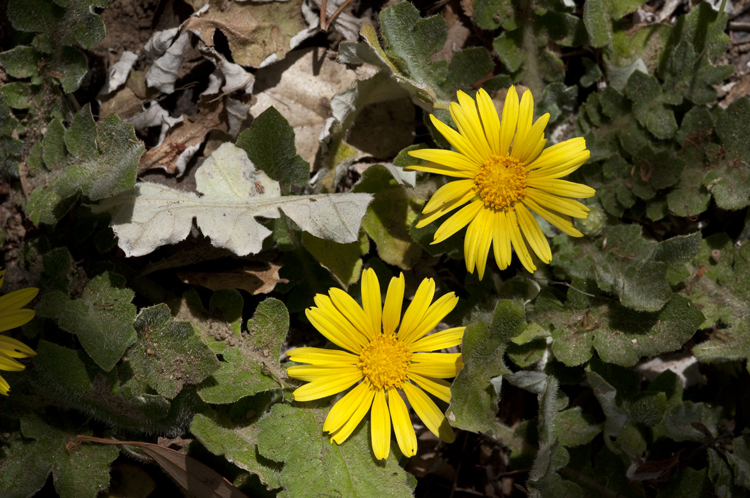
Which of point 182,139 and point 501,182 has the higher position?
point 501,182

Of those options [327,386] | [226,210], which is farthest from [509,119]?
[327,386]

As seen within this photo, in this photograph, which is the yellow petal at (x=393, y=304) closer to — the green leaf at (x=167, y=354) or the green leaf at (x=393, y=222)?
the green leaf at (x=393, y=222)

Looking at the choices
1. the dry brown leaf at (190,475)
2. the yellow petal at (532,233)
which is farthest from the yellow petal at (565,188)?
the dry brown leaf at (190,475)

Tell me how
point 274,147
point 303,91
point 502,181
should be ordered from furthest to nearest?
point 303,91, point 274,147, point 502,181

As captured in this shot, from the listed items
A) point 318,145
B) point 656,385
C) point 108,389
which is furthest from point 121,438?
point 656,385

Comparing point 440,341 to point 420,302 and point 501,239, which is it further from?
point 501,239

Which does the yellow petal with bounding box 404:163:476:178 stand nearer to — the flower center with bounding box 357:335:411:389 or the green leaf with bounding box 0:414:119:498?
the flower center with bounding box 357:335:411:389

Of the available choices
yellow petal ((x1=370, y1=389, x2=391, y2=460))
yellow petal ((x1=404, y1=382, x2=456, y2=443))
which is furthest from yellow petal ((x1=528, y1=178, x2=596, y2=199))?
yellow petal ((x1=370, y1=389, x2=391, y2=460))

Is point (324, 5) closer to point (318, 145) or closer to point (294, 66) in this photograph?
point (294, 66)
